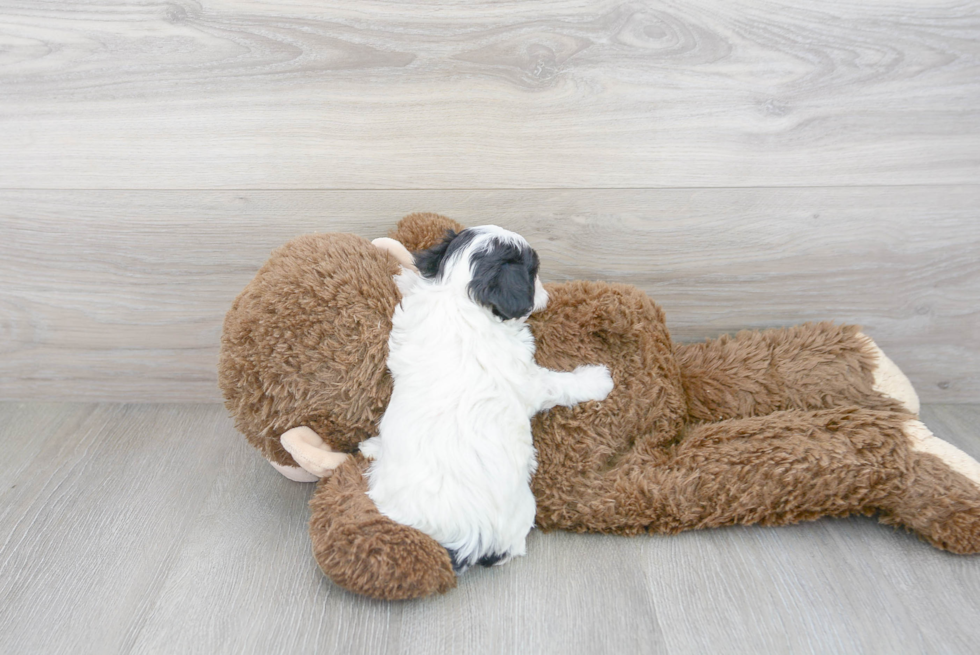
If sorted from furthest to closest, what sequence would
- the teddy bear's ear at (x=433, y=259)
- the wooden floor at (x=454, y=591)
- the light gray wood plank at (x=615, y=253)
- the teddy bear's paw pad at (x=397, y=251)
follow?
the light gray wood plank at (x=615, y=253), the teddy bear's paw pad at (x=397, y=251), the teddy bear's ear at (x=433, y=259), the wooden floor at (x=454, y=591)

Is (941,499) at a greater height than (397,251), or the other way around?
(397,251)

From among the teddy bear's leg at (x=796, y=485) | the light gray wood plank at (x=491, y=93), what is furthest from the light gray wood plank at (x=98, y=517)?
the teddy bear's leg at (x=796, y=485)

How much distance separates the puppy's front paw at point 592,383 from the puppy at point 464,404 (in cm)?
8

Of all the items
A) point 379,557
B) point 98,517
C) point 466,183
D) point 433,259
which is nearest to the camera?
point 379,557

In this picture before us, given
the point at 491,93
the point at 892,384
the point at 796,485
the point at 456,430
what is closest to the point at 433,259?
the point at 456,430

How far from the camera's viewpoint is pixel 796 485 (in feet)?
2.92

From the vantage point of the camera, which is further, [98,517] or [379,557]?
[98,517]

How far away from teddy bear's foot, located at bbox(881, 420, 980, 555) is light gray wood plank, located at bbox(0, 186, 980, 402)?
342 mm

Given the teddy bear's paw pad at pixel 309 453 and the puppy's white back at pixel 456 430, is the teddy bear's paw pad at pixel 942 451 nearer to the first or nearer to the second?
the puppy's white back at pixel 456 430

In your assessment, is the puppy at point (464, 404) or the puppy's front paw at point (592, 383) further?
the puppy's front paw at point (592, 383)

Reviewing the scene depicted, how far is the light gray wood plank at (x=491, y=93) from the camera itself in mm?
1022

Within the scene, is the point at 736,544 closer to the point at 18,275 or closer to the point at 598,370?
the point at 598,370

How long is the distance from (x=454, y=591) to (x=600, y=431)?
0.29 meters

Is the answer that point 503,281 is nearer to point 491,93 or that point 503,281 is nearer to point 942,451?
point 491,93
